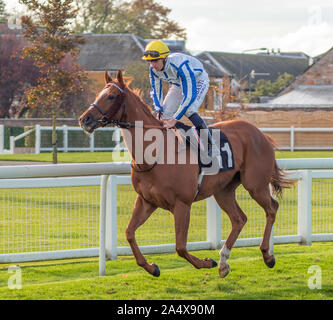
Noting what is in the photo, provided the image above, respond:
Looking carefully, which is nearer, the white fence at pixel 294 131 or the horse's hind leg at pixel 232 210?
the horse's hind leg at pixel 232 210

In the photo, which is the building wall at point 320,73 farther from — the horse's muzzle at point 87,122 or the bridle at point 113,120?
the horse's muzzle at point 87,122

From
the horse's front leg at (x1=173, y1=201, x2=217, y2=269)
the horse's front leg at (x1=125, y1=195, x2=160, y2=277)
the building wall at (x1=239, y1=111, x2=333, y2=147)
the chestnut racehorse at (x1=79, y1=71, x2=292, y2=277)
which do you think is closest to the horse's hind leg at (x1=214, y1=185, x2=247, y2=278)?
the chestnut racehorse at (x1=79, y1=71, x2=292, y2=277)

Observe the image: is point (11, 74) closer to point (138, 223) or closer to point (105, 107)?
point (138, 223)

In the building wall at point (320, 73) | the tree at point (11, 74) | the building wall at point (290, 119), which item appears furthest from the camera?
the building wall at point (320, 73)

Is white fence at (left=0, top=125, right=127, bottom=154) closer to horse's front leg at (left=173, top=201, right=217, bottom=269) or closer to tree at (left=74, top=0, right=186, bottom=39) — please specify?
horse's front leg at (left=173, top=201, right=217, bottom=269)

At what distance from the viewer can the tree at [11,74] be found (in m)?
42.1

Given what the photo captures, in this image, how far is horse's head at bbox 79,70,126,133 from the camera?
5926mm

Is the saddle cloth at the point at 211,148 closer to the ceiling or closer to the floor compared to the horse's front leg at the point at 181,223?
closer to the ceiling

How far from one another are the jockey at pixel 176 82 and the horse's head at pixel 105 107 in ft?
1.37

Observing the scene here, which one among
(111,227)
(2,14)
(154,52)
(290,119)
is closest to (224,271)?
(111,227)

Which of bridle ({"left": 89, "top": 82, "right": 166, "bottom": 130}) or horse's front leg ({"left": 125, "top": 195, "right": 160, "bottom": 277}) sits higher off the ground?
bridle ({"left": 89, "top": 82, "right": 166, "bottom": 130})

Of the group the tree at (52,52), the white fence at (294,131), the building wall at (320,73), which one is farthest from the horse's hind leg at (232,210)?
the building wall at (320,73)

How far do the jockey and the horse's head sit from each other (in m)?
0.42

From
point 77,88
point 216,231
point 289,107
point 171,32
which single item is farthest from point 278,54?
point 216,231
